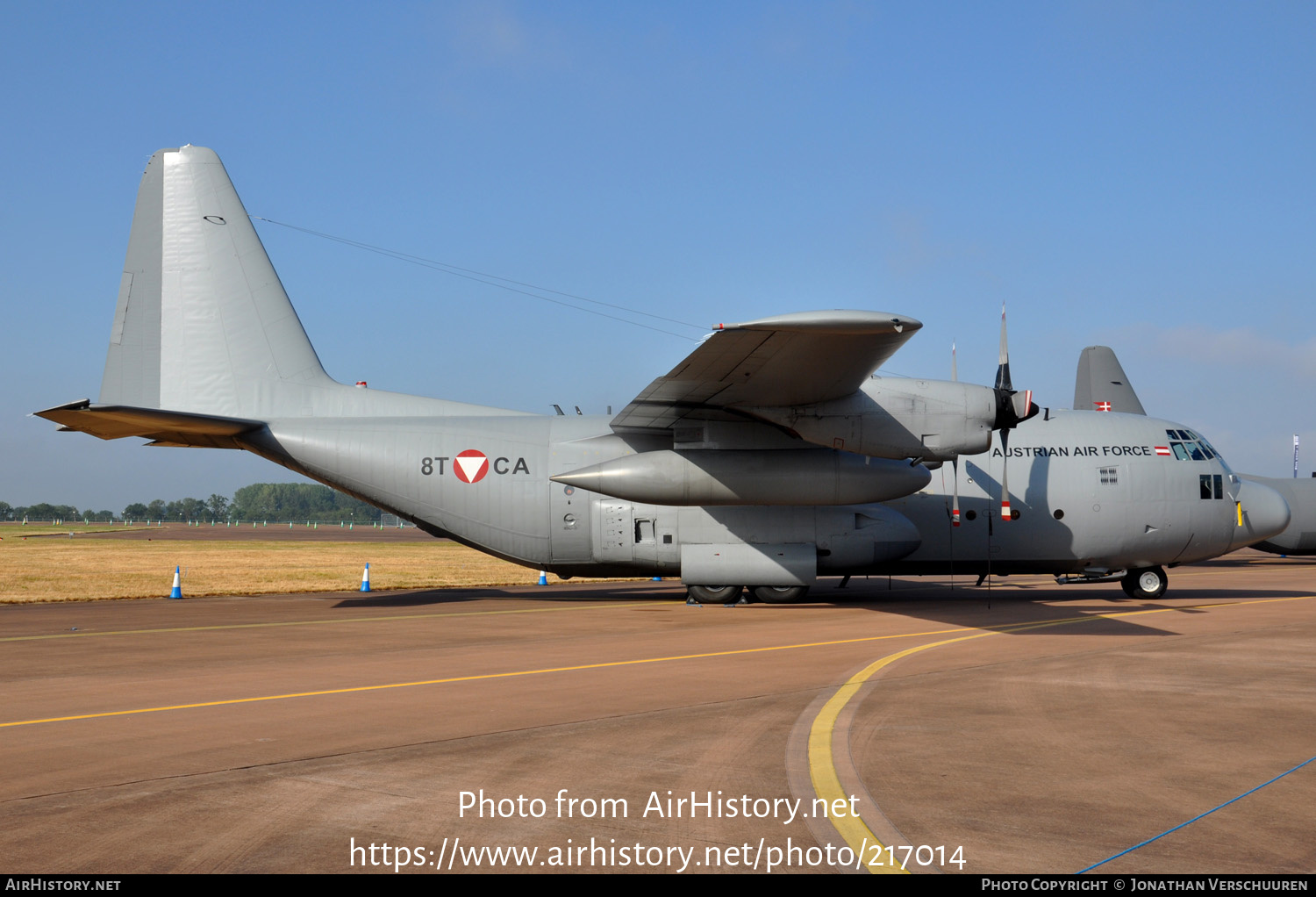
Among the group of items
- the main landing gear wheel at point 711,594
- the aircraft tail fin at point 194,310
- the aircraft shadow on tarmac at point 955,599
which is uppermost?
the aircraft tail fin at point 194,310

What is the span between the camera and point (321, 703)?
943cm

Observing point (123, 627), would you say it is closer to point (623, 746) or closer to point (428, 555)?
point (623, 746)

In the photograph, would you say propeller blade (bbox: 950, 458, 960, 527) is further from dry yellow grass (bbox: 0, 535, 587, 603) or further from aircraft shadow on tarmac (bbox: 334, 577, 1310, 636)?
dry yellow grass (bbox: 0, 535, 587, 603)

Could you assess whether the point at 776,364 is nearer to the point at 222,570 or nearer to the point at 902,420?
the point at 902,420

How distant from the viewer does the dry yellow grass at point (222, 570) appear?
87.4 ft

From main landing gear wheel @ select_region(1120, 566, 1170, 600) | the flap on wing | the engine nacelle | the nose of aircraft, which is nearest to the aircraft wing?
the engine nacelle

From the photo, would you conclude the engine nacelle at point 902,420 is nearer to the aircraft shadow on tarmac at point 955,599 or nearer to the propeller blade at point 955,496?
the aircraft shadow on tarmac at point 955,599

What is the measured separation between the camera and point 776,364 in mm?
15500

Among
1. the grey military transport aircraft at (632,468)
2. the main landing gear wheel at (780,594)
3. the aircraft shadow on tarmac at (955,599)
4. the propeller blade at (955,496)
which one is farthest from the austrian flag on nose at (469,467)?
the propeller blade at (955,496)

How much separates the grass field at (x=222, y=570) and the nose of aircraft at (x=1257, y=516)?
21.3 m

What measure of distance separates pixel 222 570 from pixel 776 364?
2763cm

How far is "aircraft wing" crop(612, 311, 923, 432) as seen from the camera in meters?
13.5

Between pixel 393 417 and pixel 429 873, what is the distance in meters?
18.1
